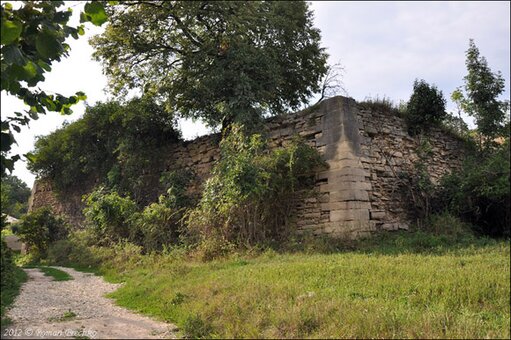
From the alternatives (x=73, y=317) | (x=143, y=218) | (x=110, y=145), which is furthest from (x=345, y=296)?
(x=110, y=145)

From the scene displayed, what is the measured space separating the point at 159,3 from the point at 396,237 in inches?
352

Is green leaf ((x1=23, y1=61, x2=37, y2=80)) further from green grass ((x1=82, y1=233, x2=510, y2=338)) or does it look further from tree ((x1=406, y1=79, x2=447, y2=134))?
tree ((x1=406, y1=79, x2=447, y2=134))

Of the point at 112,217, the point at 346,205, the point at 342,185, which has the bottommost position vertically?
the point at 112,217

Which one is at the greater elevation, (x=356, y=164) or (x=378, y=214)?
(x=356, y=164)

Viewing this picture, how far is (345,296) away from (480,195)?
185 inches

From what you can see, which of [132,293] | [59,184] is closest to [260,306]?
[132,293]

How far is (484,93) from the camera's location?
33.7ft

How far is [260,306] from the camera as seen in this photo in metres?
4.52

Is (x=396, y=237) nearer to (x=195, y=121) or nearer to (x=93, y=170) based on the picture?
(x=195, y=121)

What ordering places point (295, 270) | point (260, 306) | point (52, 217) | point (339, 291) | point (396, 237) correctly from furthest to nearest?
1. point (52, 217)
2. point (396, 237)
3. point (295, 270)
4. point (339, 291)
5. point (260, 306)

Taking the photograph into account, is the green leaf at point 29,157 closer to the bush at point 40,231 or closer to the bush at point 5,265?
the bush at point 5,265

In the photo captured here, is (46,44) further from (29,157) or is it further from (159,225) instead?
(159,225)

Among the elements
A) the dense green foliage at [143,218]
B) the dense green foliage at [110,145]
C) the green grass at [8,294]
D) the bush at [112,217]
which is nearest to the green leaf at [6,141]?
the green grass at [8,294]

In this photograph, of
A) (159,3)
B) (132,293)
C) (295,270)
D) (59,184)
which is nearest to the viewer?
(295,270)
